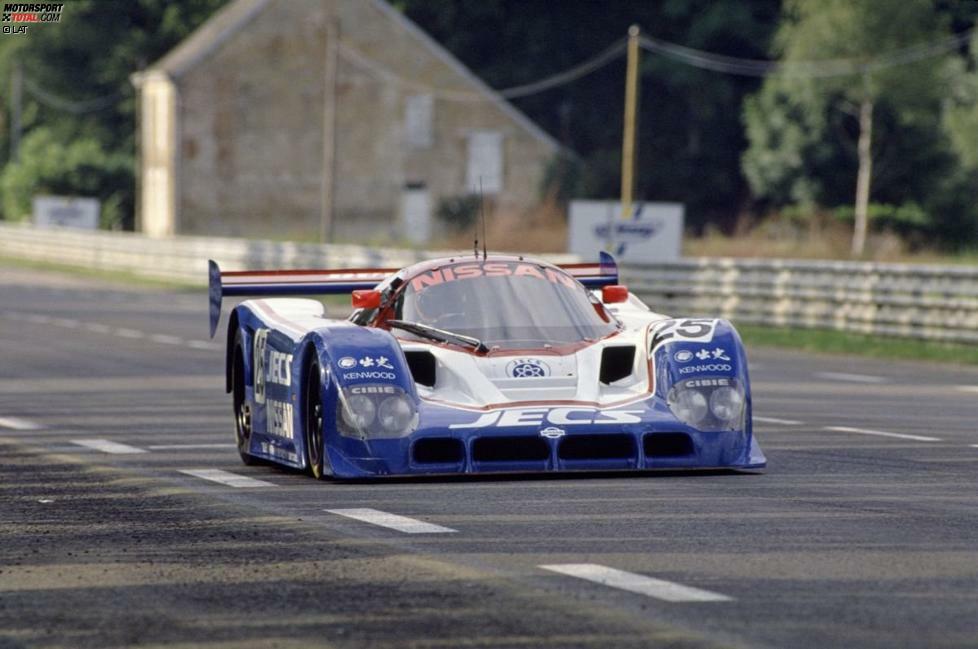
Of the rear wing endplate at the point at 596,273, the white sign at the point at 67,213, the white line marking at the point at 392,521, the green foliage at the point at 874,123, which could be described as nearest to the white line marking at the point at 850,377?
the rear wing endplate at the point at 596,273

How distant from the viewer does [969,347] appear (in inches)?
989

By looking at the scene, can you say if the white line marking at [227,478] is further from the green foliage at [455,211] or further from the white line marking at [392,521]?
the green foliage at [455,211]

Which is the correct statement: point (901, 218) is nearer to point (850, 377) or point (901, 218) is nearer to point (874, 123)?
point (874, 123)

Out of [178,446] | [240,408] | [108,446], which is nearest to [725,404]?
[240,408]

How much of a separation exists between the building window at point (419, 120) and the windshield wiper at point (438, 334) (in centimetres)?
6890

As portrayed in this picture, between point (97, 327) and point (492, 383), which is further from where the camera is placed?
point (97, 327)

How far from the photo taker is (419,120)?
80438 millimetres

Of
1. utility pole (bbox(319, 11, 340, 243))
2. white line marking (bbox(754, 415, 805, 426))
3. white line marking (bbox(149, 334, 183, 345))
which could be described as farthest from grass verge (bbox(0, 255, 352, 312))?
white line marking (bbox(754, 415, 805, 426))

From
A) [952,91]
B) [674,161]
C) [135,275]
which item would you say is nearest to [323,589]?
[135,275]

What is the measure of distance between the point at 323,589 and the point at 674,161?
80.3m

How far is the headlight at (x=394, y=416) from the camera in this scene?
10305 millimetres

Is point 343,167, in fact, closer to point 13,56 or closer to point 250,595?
point 13,56

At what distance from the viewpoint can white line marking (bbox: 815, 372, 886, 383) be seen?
20647 millimetres

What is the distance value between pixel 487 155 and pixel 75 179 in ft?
50.9
